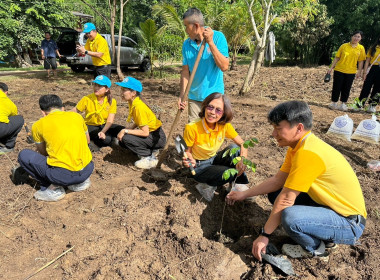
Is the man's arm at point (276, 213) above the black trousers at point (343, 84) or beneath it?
beneath

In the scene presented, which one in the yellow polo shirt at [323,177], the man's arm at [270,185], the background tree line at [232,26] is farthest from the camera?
the background tree line at [232,26]

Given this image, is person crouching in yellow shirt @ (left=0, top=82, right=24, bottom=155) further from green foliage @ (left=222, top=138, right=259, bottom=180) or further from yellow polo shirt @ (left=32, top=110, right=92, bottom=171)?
green foliage @ (left=222, top=138, right=259, bottom=180)

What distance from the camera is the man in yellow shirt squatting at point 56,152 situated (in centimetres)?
255

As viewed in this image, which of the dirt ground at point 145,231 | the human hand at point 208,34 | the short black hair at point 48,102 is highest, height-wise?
the human hand at point 208,34

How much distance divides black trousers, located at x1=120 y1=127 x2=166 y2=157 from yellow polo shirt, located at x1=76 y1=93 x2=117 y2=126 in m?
0.53

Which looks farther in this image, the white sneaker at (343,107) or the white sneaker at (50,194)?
the white sneaker at (343,107)

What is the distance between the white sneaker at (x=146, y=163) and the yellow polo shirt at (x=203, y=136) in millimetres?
944

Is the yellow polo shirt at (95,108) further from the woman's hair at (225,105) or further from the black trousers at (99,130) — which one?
the woman's hair at (225,105)

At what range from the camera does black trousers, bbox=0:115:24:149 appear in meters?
3.65

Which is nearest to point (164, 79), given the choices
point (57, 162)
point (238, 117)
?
point (238, 117)

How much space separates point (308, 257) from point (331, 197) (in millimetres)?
530

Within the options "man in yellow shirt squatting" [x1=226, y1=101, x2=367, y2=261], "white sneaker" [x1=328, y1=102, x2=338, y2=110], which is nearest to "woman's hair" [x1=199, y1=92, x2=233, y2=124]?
"man in yellow shirt squatting" [x1=226, y1=101, x2=367, y2=261]

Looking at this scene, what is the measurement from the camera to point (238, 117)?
5.52 metres

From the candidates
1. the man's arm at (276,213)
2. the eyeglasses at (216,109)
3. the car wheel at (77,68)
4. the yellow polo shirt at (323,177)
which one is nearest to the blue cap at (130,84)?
the eyeglasses at (216,109)
